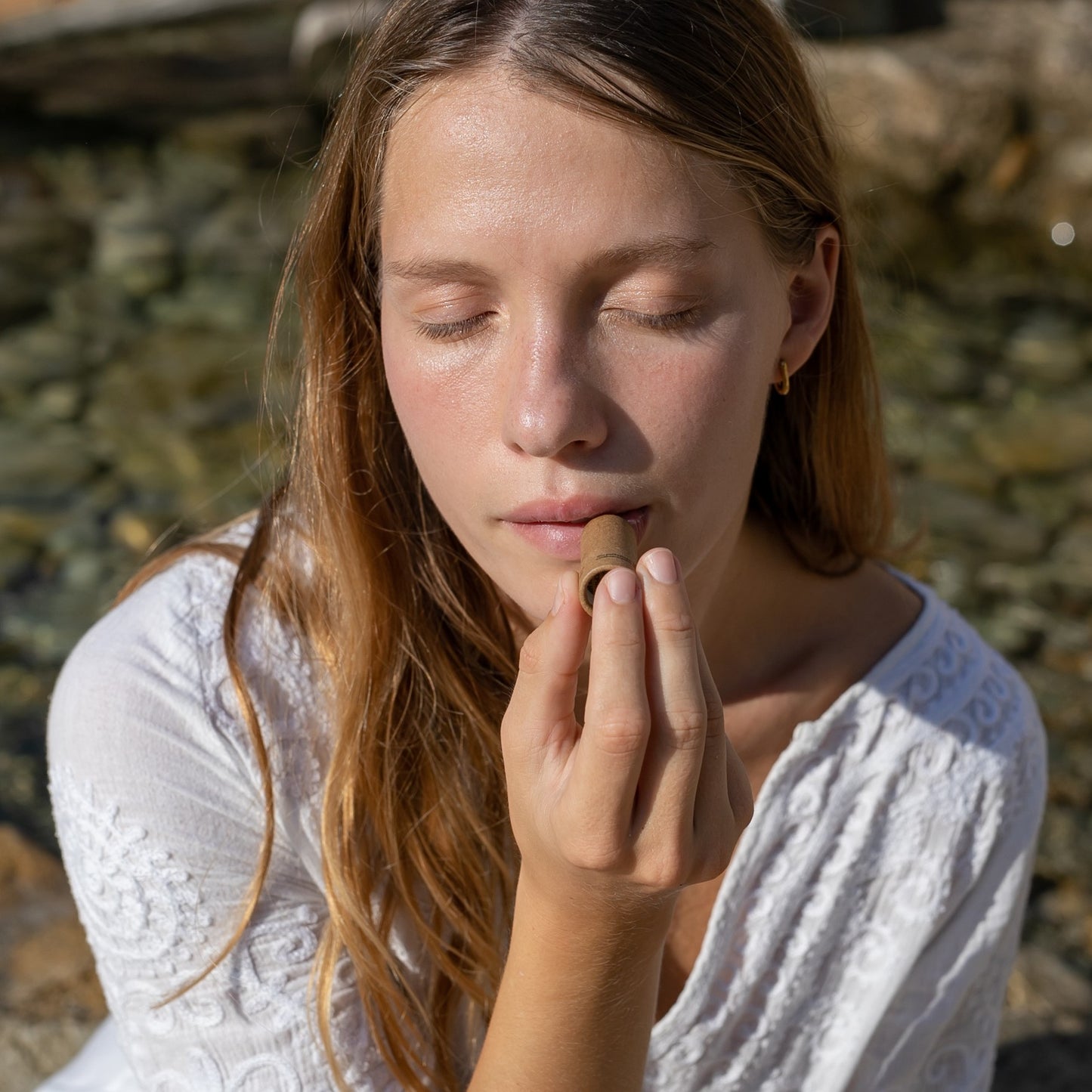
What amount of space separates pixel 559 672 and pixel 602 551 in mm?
140

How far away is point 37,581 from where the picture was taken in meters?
4.70

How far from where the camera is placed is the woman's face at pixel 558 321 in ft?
5.08

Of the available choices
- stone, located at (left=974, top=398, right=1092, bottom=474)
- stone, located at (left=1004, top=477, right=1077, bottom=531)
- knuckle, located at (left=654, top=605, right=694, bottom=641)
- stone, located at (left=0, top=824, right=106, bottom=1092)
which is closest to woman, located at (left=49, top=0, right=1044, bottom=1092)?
knuckle, located at (left=654, top=605, right=694, bottom=641)

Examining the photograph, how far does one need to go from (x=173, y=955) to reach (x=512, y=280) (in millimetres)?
932

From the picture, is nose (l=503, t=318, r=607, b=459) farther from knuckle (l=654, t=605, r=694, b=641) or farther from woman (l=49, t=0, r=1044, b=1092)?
knuckle (l=654, t=605, r=694, b=641)

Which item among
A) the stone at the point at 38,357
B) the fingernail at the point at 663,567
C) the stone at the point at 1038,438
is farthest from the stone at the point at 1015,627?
the stone at the point at 38,357

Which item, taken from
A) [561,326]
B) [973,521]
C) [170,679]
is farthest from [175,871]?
[973,521]

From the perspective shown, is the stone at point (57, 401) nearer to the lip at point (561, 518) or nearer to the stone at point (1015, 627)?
the stone at point (1015, 627)

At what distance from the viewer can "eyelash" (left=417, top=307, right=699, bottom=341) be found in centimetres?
161

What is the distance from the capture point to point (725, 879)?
2.14 m

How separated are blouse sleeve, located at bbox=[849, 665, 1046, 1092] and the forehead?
106 cm

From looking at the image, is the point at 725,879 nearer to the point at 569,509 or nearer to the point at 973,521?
the point at 569,509

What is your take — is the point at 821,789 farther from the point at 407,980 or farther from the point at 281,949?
the point at 281,949

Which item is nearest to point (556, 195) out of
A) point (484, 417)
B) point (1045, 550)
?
point (484, 417)
